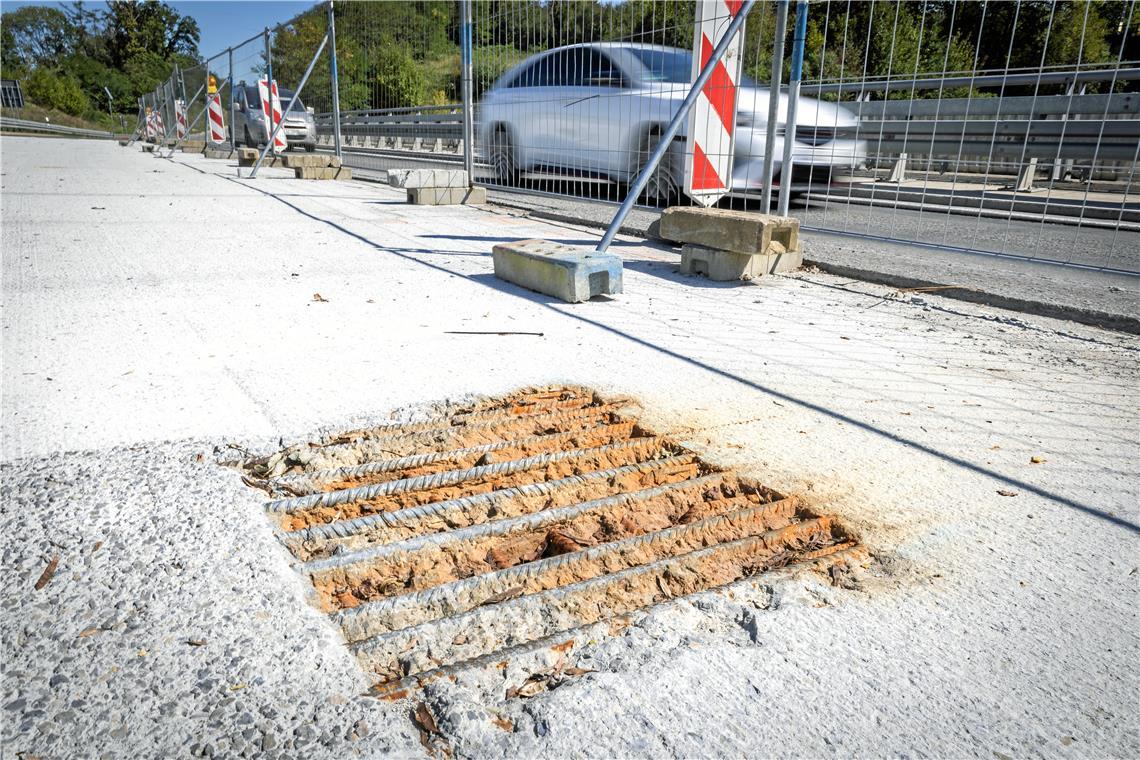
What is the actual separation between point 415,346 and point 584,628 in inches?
83.7

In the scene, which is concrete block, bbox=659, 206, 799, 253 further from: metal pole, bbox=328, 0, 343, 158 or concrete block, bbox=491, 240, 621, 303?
metal pole, bbox=328, 0, 343, 158

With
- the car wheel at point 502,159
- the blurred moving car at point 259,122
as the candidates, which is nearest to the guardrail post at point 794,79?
the car wheel at point 502,159

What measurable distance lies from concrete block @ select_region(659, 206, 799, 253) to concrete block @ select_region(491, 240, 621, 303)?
86 cm

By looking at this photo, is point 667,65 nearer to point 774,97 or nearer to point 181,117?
point 774,97

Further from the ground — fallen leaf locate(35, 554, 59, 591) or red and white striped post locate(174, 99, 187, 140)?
red and white striped post locate(174, 99, 187, 140)

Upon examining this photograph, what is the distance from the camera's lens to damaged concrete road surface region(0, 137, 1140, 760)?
1354mm

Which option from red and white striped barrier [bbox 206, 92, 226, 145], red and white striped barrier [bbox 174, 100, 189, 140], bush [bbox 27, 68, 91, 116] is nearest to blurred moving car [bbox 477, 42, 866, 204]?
red and white striped barrier [bbox 206, 92, 226, 145]

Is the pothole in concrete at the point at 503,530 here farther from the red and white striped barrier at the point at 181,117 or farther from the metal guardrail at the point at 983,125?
the red and white striped barrier at the point at 181,117

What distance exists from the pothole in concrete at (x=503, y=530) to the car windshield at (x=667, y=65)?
5308 mm

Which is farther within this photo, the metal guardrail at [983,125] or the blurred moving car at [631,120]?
the blurred moving car at [631,120]

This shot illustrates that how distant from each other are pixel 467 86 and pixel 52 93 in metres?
59.3

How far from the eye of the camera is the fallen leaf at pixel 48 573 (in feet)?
5.45

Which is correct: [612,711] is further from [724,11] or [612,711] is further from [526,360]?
[724,11]

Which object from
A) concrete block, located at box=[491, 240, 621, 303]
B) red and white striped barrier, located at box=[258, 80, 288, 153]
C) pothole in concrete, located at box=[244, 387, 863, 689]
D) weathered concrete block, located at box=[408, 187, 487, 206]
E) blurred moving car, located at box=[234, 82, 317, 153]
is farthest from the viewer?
blurred moving car, located at box=[234, 82, 317, 153]
